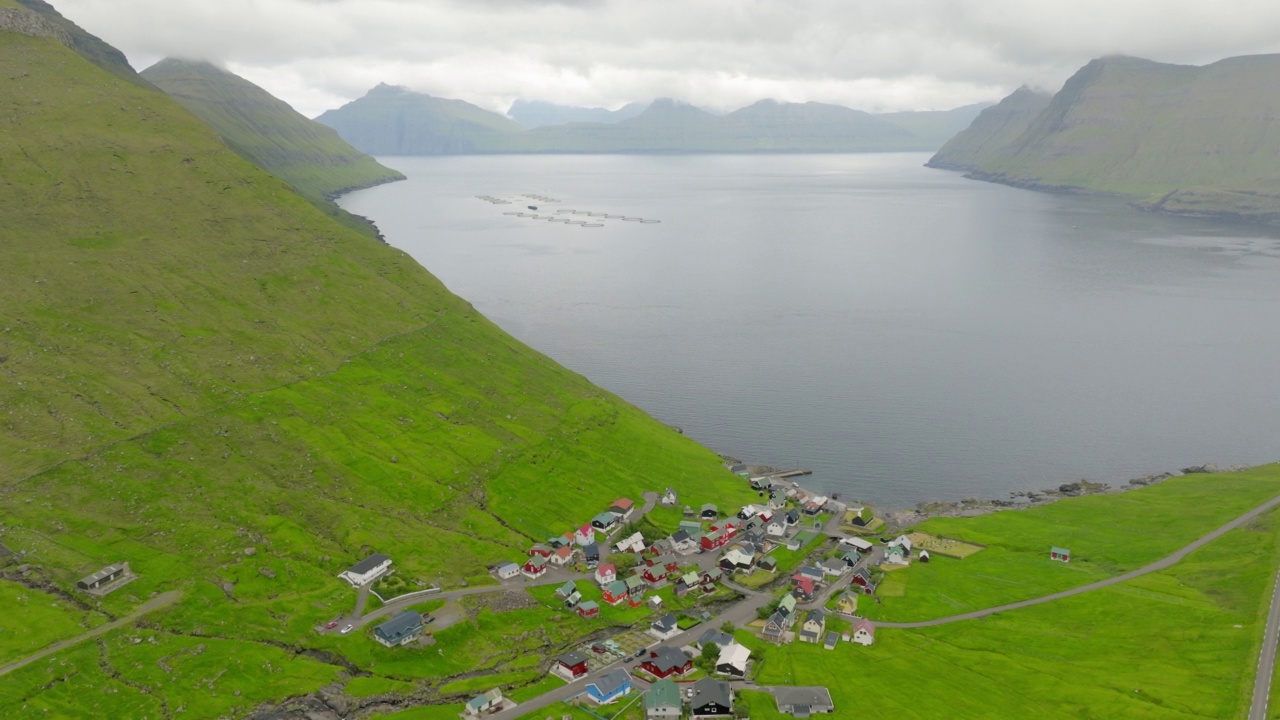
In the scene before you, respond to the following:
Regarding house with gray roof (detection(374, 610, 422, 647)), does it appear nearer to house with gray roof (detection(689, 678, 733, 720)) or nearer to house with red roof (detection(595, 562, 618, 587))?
house with red roof (detection(595, 562, 618, 587))

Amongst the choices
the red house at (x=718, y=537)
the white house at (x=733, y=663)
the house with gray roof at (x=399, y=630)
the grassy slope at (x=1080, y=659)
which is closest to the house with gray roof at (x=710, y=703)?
the white house at (x=733, y=663)

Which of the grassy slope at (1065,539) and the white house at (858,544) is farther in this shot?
the white house at (858,544)

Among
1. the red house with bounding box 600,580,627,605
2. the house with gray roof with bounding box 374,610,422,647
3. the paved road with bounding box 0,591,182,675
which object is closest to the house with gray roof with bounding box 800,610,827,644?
the red house with bounding box 600,580,627,605

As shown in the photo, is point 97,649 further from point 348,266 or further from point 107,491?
point 348,266

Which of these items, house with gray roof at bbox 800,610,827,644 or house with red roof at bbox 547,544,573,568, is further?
house with red roof at bbox 547,544,573,568

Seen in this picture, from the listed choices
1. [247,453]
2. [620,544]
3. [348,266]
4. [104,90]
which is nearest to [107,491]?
[247,453]

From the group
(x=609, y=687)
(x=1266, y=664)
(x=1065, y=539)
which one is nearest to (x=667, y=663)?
(x=609, y=687)

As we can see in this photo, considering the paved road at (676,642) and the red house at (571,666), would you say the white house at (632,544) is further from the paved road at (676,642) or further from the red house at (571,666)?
the red house at (571,666)
